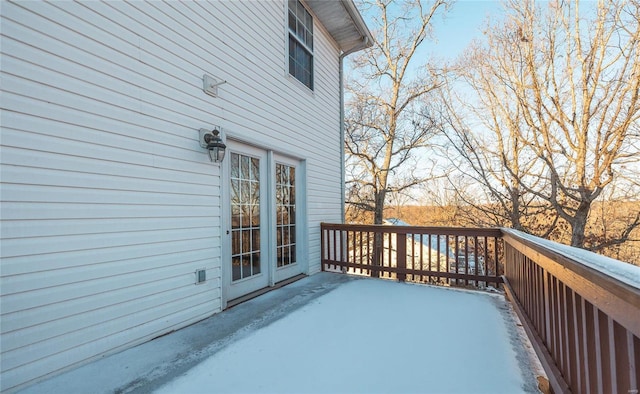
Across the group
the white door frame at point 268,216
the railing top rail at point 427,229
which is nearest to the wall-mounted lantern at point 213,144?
the white door frame at point 268,216

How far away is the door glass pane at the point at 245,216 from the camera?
11.4 feet

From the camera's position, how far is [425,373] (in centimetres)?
201

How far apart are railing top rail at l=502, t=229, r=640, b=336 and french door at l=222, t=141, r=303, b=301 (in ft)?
9.26

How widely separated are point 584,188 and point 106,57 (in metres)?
8.33

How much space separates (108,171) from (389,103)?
9000 mm

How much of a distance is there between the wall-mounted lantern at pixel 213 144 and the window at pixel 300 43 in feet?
6.88

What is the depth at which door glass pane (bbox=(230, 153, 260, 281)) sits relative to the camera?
3.47 metres

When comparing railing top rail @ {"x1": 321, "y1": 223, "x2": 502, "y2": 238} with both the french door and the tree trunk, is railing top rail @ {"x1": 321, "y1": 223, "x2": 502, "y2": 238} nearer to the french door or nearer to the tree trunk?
the french door

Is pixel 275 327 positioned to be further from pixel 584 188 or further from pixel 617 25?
pixel 617 25

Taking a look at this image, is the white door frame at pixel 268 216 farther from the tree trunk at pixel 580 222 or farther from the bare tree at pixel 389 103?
the tree trunk at pixel 580 222

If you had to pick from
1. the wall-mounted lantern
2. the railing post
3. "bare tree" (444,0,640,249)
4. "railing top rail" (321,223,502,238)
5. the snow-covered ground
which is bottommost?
the snow-covered ground

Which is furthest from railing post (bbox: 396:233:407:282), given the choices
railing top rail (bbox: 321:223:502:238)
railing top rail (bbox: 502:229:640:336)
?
railing top rail (bbox: 502:229:640:336)

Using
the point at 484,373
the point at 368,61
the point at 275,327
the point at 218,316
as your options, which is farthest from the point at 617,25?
the point at 218,316

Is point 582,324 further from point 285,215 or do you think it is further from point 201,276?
point 285,215
